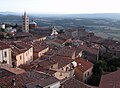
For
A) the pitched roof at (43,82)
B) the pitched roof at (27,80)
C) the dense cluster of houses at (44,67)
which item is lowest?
the dense cluster of houses at (44,67)

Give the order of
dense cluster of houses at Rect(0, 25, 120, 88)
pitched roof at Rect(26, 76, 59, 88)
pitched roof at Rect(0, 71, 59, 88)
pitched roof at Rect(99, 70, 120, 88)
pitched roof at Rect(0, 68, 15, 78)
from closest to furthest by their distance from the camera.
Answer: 1. pitched roof at Rect(26, 76, 59, 88)
2. pitched roof at Rect(0, 71, 59, 88)
3. pitched roof at Rect(99, 70, 120, 88)
4. dense cluster of houses at Rect(0, 25, 120, 88)
5. pitched roof at Rect(0, 68, 15, 78)

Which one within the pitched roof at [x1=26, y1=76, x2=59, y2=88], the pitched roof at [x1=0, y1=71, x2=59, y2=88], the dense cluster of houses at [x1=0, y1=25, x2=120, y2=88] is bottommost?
the dense cluster of houses at [x1=0, y1=25, x2=120, y2=88]

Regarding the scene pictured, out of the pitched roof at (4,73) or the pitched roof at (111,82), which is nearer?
the pitched roof at (111,82)

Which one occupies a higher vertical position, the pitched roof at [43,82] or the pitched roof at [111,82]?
the pitched roof at [43,82]

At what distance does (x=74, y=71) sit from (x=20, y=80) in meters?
16.1

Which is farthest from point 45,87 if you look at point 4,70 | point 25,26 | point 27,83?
point 25,26

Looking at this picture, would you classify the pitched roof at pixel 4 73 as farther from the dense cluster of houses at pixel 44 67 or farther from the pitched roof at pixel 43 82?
the pitched roof at pixel 43 82

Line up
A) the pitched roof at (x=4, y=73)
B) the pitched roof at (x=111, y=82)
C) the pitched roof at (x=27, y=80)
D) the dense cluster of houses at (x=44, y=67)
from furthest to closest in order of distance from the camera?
the pitched roof at (x=4, y=73) < the dense cluster of houses at (x=44, y=67) < the pitched roof at (x=111, y=82) < the pitched roof at (x=27, y=80)

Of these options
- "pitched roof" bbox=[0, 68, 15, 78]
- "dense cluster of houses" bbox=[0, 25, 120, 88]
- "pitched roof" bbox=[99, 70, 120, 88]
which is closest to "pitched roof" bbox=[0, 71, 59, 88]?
"dense cluster of houses" bbox=[0, 25, 120, 88]

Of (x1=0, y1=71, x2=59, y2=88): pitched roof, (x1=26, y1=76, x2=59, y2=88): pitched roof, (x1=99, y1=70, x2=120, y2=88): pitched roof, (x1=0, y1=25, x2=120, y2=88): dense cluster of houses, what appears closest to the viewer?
(x1=26, y1=76, x2=59, y2=88): pitched roof

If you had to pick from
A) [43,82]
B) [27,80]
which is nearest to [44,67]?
[27,80]

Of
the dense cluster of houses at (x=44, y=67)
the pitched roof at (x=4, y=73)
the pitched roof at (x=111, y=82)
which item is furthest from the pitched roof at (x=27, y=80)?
the pitched roof at (x=111, y=82)

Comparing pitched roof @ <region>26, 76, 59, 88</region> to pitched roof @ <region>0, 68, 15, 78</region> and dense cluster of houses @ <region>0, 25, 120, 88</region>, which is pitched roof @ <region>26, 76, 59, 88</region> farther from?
pitched roof @ <region>0, 68, 15, 78</region>

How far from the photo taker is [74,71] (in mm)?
38562
